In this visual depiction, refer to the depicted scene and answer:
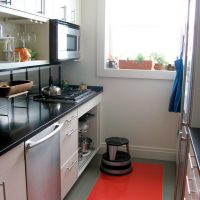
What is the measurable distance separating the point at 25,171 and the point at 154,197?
1.47m

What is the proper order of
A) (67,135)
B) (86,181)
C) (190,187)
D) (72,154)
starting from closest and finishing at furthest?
(190,187) < (67,135) < (72,154) < (86,181)

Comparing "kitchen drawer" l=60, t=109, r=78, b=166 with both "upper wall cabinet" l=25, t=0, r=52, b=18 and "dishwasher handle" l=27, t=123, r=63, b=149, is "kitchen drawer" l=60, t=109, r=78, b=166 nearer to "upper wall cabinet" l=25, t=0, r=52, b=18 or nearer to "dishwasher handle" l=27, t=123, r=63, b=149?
"dishwasher handle" l=27, t=123, r=63, b=149

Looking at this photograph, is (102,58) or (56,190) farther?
(102,58)

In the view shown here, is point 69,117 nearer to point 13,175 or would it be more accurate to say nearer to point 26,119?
point 26,119

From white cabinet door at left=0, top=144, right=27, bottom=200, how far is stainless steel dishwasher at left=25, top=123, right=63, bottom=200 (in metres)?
0.06

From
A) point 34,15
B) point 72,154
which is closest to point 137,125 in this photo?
point 72,154

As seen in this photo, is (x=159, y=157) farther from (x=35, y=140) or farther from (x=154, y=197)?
(x=35, y=140)

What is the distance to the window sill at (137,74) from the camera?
3.36 m

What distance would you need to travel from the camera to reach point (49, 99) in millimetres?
2719

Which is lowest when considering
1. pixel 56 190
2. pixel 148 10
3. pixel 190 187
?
pixel 56 190

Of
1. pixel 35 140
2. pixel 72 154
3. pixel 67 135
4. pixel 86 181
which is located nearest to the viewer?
pixel 35 140

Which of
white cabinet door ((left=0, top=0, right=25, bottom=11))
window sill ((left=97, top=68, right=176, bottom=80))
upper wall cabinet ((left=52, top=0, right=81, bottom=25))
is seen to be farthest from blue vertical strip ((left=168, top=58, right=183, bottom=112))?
white cabinet door ((left=0, top=0, right=25, bottom=11))

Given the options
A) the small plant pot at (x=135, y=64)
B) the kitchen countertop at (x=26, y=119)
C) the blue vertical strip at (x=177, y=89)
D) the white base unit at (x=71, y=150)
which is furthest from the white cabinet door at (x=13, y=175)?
the small plant pot at (x=135, y=64)

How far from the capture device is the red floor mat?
272 cm
